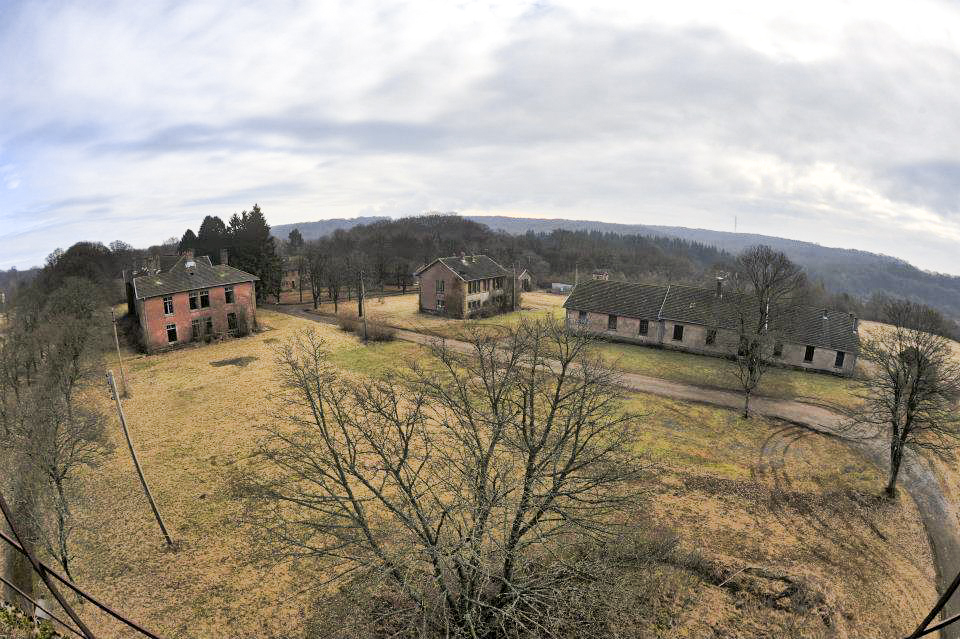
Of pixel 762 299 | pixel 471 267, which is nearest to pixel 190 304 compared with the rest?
pixel 471 267

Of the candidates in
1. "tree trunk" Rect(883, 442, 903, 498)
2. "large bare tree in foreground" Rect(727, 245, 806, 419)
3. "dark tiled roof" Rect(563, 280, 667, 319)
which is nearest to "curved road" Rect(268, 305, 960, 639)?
"tree trunk" Rect(883, 442, 903, 498)

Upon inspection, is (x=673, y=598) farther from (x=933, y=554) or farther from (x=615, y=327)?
(x=615, y=327)

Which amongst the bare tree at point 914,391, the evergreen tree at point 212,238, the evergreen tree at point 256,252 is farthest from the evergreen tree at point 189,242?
the bare tree at point 914,391

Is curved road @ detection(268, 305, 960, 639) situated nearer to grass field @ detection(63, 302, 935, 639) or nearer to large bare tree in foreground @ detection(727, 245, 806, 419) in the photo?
grass field @ detection(63, 302, 935, 639)

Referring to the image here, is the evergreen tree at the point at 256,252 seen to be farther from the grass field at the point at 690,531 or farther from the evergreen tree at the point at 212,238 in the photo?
the grass field at the point at 690,531

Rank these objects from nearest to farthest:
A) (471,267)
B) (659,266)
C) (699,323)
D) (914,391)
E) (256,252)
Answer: (914,391), (699,323), (471,267), (256,252), (659,266)

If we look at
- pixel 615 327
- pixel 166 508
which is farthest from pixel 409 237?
pixel 166 508

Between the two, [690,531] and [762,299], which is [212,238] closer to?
[762,299]
